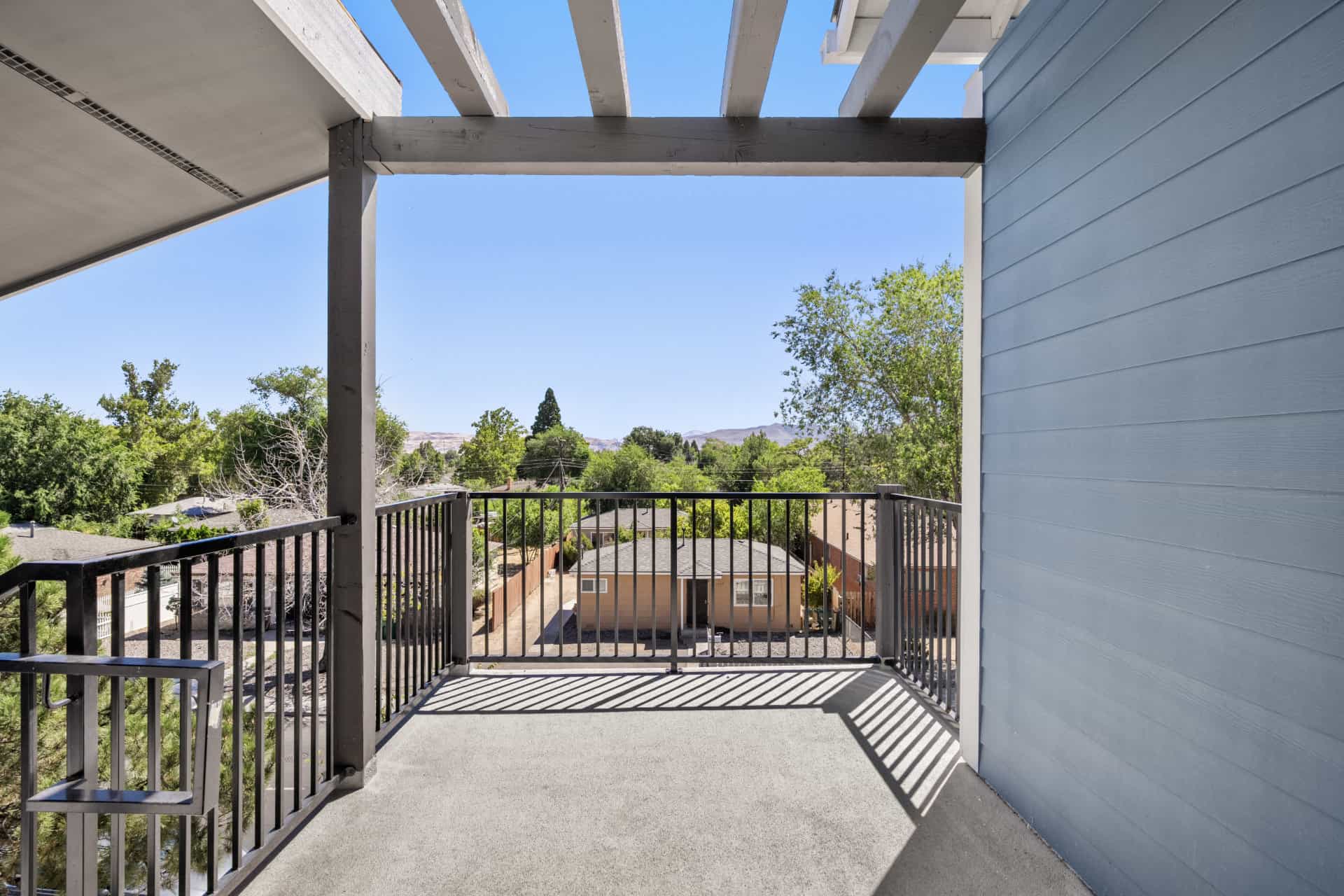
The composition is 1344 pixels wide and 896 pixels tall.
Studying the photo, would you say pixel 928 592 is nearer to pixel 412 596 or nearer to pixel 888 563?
pixel 888 563

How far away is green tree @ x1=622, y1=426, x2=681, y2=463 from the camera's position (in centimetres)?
4272

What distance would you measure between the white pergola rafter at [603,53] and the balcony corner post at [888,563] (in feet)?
6.95

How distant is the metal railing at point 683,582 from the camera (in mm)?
3434

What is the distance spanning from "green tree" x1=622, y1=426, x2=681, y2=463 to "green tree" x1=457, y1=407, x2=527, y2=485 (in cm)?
876

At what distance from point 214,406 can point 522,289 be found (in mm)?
16629

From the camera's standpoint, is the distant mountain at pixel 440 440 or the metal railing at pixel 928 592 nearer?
the metal railing at pixel 928 592

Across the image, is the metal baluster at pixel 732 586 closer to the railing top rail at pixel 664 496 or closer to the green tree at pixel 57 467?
the railing top rail at pixel 664 496

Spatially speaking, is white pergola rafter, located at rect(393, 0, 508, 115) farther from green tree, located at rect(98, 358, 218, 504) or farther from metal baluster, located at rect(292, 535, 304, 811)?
green tree, located at rect(98, 358, 218, 504)

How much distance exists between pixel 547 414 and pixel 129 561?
43.5m

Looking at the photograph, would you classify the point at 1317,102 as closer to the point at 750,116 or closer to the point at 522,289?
the point at 750,116

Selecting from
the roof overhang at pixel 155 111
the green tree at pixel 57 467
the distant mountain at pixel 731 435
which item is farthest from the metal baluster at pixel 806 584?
the distant mountain at pixel 731 435

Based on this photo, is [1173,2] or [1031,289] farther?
[1031,289]

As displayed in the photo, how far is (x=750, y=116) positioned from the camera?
2338mm

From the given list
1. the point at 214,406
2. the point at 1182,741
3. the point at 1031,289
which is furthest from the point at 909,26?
the point at 214,406
